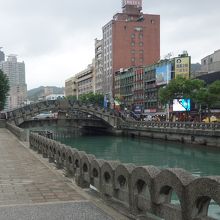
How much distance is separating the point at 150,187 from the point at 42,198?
13.6ft

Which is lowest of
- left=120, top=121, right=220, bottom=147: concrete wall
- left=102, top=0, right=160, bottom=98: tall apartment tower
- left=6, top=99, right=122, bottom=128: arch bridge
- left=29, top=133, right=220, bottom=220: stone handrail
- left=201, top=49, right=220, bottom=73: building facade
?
left=120, top=121, right=220, bottom=147: concrete wall

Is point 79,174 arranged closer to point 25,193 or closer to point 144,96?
point 25,193

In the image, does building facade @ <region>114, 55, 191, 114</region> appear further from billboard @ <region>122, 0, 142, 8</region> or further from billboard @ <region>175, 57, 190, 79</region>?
billboard @ <region>122, 0, 142, 8</region>

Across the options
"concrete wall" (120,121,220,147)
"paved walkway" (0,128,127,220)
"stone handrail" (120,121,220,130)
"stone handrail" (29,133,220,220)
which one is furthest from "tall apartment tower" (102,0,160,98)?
"stone handrail" (29,133,220,220)

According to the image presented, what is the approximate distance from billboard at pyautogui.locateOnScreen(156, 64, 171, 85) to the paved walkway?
85854mm

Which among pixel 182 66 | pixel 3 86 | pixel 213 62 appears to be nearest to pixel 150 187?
pixel 3 86

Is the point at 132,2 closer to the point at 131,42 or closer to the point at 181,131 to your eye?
the point at 131,42

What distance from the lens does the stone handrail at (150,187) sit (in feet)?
19.6

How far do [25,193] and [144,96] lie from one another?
108 m

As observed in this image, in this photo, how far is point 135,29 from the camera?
462 feet

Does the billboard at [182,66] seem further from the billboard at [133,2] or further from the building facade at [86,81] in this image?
the building facade at [86,81]

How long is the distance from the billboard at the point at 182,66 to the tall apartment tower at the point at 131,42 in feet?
142

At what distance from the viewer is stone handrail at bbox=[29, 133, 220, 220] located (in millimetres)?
5965

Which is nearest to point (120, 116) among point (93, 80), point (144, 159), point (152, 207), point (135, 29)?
point (144, 159)
